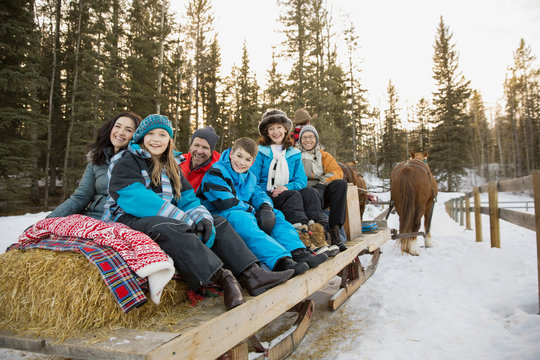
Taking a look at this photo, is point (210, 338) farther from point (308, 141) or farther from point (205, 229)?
point (308, 141)

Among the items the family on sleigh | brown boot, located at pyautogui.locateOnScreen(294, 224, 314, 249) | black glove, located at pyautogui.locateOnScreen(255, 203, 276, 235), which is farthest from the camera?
brown boot, located at pyautogui.locateOnScreen(294, 224, 314, 249)

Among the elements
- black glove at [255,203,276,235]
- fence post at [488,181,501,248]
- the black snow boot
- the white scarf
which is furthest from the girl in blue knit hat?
fence post at [488,181,501,248]

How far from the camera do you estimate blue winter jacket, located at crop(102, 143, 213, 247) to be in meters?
1.78

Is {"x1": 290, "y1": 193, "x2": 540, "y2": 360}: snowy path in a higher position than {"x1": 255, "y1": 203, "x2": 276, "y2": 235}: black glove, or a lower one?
lower

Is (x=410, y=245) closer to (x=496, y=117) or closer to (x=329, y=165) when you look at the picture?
(x=329, y=165)

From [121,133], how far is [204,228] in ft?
4.68

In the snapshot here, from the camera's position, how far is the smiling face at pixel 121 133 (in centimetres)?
267

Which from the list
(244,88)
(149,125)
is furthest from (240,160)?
(244,88)

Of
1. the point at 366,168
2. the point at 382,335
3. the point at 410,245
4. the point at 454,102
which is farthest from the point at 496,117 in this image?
the point at 382,335

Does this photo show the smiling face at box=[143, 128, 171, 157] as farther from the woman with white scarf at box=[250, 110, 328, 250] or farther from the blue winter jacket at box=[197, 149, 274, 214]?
the woman with white scarf at box=[250, 110, 328, 250]

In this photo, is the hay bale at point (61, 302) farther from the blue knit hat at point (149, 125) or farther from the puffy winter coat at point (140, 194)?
the blue knit hat at point (149, 125)

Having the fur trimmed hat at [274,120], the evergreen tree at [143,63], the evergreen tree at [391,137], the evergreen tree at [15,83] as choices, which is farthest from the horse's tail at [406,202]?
the evergreen tree at [391,137]

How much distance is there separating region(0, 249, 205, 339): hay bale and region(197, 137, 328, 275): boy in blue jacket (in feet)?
2.64

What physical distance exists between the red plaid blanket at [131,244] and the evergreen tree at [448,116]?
26980mm
